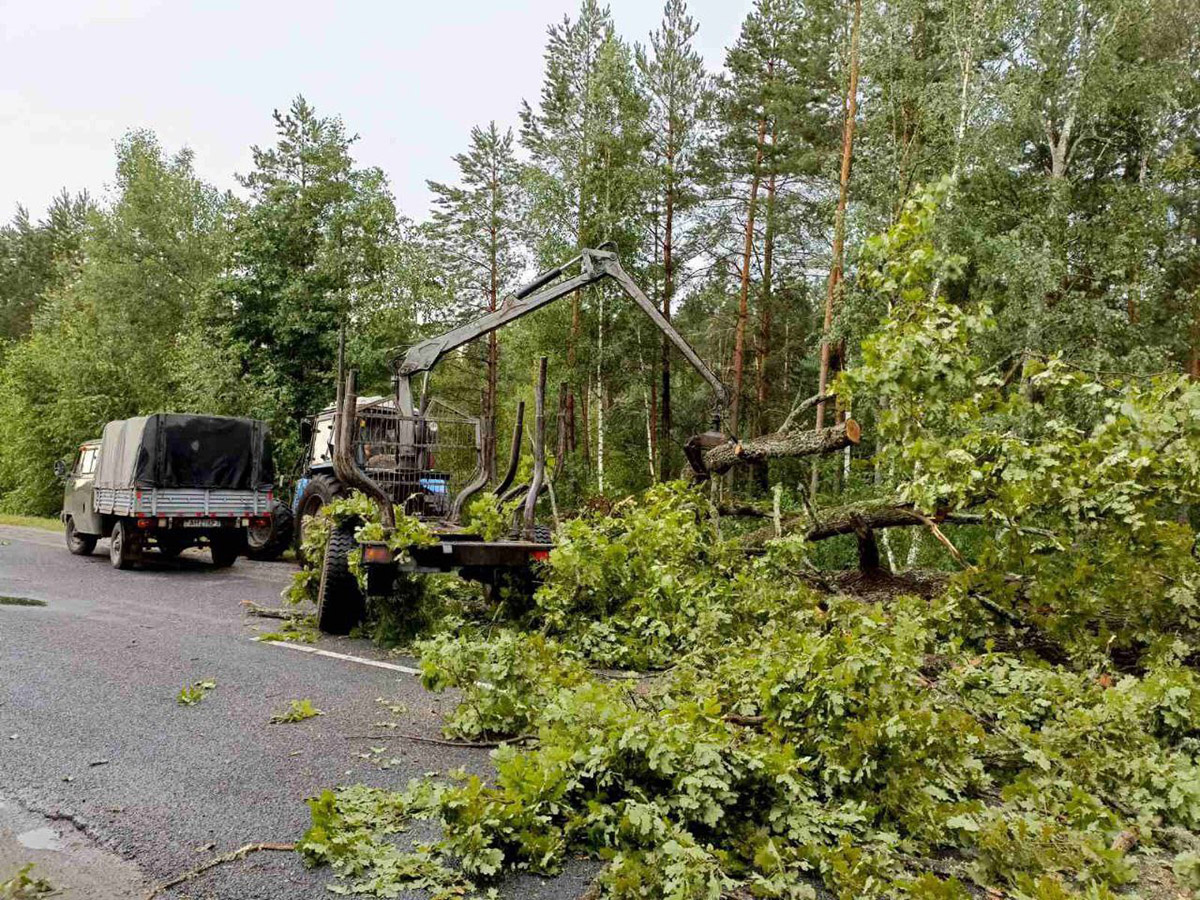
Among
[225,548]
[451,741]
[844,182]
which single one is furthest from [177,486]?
[844,182]

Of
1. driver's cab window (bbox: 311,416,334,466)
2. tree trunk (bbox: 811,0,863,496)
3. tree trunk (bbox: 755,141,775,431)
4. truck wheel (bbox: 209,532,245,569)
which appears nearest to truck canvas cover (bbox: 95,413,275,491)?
truck wheel (bbox: 209,532,245,569)

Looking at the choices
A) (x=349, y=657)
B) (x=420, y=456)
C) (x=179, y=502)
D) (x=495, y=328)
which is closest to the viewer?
(x=349, y=657)

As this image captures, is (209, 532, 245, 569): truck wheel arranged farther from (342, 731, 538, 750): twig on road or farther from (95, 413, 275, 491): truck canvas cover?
(342, 731, 538, 750): twig on road

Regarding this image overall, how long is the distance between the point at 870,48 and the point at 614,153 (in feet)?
24.5

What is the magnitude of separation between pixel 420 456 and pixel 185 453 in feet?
21.1

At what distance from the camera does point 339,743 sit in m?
4.50

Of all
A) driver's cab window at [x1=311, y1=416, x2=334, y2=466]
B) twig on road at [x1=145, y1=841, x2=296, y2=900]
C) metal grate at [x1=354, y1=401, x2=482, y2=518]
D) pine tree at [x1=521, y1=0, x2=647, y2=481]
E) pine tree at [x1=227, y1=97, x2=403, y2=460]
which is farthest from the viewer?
pine tree at [x1=521, y1=0, x2=647, y2=481]

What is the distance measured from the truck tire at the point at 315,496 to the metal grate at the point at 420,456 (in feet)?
10.3

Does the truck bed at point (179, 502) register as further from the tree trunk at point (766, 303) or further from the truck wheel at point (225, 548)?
the tree trunk at point (766, 303)

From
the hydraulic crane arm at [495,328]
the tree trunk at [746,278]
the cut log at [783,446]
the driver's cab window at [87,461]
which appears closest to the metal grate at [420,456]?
the hydraulic crane arm at [495,328]

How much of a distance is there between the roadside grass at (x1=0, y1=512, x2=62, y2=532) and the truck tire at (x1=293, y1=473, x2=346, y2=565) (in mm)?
12009

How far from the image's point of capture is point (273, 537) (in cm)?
1492

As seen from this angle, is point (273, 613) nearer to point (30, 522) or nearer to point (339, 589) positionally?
point (339, 589)

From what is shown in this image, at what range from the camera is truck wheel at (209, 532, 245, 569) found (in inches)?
526
